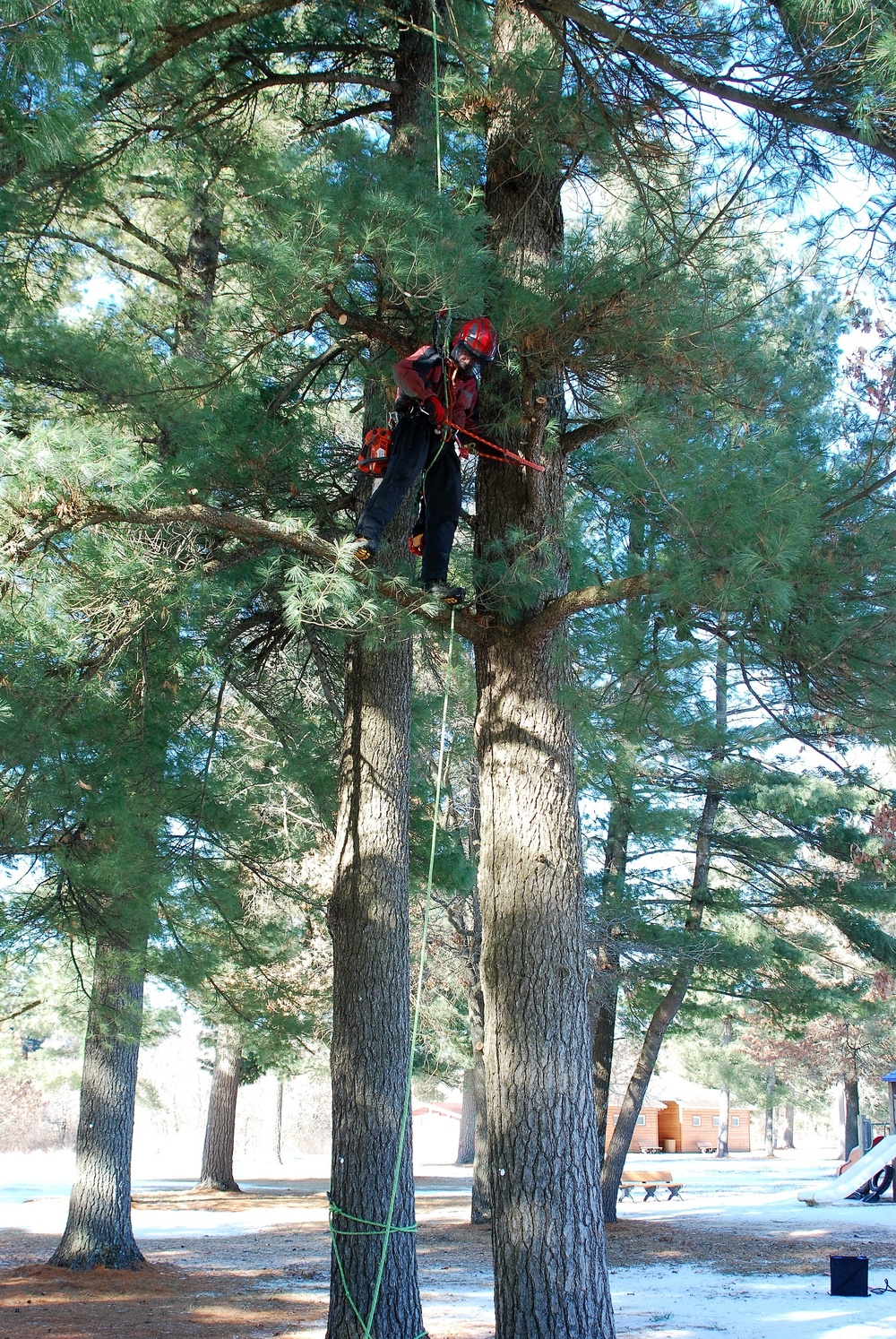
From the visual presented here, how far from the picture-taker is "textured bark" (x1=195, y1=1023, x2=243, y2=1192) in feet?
57.4

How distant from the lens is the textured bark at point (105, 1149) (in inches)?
368

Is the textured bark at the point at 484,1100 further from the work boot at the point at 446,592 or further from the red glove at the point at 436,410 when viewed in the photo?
the red glove at the point at 436,410

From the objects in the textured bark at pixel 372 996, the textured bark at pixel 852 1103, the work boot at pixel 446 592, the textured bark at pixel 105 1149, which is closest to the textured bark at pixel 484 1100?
the textured bark at pixel 105 1149

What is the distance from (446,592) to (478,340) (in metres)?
1.09

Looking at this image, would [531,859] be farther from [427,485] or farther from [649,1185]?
[649,1185]

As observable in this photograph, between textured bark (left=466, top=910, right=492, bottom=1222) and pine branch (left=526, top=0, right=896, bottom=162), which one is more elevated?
pine branch (left=526, top=0, right=896, bottom=162)

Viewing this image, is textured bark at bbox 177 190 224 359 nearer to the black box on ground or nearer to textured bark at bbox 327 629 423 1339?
textured bark at bbox 327 629 423 1339

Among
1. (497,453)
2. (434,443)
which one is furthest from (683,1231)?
(434,443)

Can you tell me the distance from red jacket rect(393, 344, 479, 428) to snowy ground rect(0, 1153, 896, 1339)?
5860mm

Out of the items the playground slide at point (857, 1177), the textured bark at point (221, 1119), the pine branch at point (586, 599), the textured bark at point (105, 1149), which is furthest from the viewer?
the textured bark at point (221, 1119)

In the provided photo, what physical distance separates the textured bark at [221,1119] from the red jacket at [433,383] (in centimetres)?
A: 1465

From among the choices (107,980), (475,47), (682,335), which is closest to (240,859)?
(107,980)

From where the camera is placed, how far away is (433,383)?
4789mm

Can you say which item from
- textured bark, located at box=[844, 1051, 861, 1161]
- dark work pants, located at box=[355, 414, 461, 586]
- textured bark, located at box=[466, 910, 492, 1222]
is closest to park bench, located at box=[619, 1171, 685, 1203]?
textured bark, located at box=[466, 910, 492, 1222]
